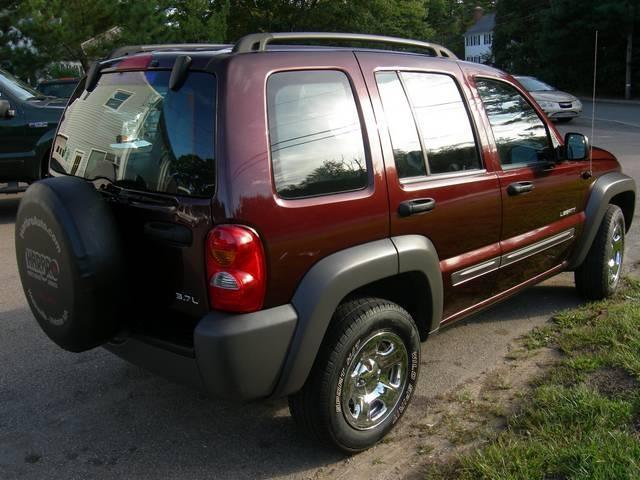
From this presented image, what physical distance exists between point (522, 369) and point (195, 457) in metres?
2.01

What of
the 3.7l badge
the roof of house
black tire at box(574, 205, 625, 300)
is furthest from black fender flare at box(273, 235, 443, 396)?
the roof of house

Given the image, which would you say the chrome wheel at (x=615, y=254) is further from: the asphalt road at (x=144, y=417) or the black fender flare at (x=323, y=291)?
the black fender flare at (x=323, y=291)

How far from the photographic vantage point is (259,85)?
2732 millimetres

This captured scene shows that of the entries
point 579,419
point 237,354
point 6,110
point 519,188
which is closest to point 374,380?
point 237,354

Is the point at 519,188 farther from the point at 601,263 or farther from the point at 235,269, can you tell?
the point at 235,269

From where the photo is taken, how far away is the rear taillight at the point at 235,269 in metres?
2.59

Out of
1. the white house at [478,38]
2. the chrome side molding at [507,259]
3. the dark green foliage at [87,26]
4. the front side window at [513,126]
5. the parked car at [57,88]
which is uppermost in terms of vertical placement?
the white house at [478,38]

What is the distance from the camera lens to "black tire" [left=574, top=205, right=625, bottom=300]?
15.9ft

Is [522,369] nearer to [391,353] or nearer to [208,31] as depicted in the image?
[391,353]

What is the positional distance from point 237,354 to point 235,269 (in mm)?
335

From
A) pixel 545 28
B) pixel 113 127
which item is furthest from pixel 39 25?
pixel 545 28

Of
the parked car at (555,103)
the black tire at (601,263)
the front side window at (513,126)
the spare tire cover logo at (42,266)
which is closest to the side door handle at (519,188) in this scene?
the front side window at (513,126)

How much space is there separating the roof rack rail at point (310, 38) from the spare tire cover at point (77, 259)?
92 centimetres

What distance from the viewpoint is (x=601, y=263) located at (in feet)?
15.9
